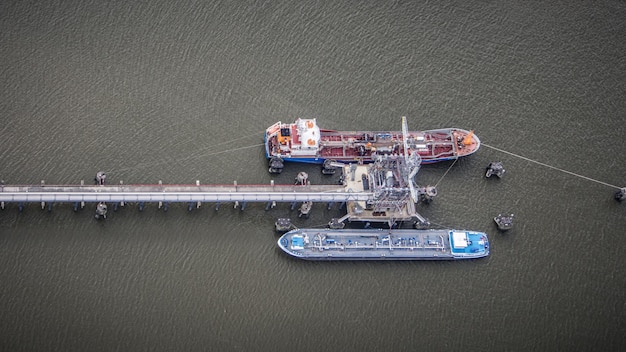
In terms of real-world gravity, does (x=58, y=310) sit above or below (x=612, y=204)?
below

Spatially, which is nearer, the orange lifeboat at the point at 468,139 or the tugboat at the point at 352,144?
the tugboat at the point at 352,144

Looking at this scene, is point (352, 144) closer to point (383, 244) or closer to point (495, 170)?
point (383, 244)

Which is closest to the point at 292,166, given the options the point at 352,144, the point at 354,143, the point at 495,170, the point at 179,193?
the point at 352,144

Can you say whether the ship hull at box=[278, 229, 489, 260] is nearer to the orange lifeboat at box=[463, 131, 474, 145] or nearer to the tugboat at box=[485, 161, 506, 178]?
the tugboat at box=[485, 161, 506, 178]

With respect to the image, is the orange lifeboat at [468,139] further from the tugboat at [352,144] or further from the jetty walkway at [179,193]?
the jetty walkway at [179,193]

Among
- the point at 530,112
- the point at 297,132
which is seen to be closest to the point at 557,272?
the point at 530,112

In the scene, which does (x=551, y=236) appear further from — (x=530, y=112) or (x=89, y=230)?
(x=89, y=230)

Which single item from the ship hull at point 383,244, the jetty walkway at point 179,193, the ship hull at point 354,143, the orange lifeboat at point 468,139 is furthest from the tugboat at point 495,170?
the jetty walkway at point 179,193
